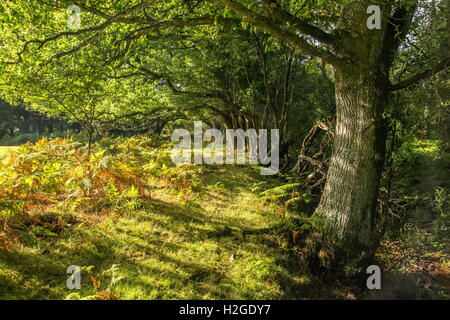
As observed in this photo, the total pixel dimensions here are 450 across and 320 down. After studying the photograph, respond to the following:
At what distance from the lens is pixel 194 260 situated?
410cm

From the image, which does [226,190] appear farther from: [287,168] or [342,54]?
[342,54]

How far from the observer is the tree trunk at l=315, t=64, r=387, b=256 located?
421 cm

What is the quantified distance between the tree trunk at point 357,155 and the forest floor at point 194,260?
90cm

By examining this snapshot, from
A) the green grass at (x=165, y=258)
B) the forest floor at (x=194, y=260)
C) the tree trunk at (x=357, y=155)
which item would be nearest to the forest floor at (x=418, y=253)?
the forest floor at (x=194, y=260)

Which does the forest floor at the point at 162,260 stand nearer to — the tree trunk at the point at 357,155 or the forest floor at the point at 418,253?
the tree trunk at the point at 357,155

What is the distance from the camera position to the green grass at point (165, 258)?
323cm

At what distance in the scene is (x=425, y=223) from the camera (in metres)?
5.73

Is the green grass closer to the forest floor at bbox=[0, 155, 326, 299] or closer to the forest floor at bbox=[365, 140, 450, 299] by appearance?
the forest floor at bbox=[0, 155, 326, 299]

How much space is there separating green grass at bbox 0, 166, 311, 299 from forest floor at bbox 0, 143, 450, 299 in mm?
14

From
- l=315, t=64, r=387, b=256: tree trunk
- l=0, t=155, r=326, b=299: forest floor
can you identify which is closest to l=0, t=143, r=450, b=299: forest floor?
l=0, t=155, r=326, b=299: forest floor

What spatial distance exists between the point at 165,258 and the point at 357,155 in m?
3.88

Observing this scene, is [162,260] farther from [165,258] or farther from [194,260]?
[194,260]
